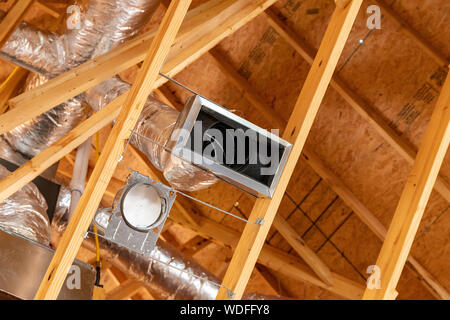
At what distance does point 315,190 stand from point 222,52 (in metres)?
1.29

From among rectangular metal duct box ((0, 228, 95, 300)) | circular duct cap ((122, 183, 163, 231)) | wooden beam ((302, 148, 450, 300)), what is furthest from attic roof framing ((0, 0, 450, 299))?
wooden beam ((302, 148, 450, 300))

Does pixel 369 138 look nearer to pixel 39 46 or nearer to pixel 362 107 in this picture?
pixel 362 107

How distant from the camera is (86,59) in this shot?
351cm

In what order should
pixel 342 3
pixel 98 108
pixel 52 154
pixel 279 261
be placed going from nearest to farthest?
pixel 342 3 → pixel 52 154 → pixel 98 108 → pixel 279 261

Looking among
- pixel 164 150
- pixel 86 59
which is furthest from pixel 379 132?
pixel 86 59

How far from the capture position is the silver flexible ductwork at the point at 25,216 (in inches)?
118

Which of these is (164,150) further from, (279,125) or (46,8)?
(46,8)

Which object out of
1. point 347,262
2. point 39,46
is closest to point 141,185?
point 39,46

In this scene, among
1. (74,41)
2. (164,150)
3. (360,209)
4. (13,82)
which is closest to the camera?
(164,150)

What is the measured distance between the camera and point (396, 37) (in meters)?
3.57

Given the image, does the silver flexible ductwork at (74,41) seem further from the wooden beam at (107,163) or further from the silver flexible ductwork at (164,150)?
the wooden beam at (107,163)

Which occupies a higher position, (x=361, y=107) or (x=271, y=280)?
(x=361, y=107)

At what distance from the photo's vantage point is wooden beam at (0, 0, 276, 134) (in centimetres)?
263

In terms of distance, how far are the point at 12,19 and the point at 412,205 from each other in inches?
99.1
